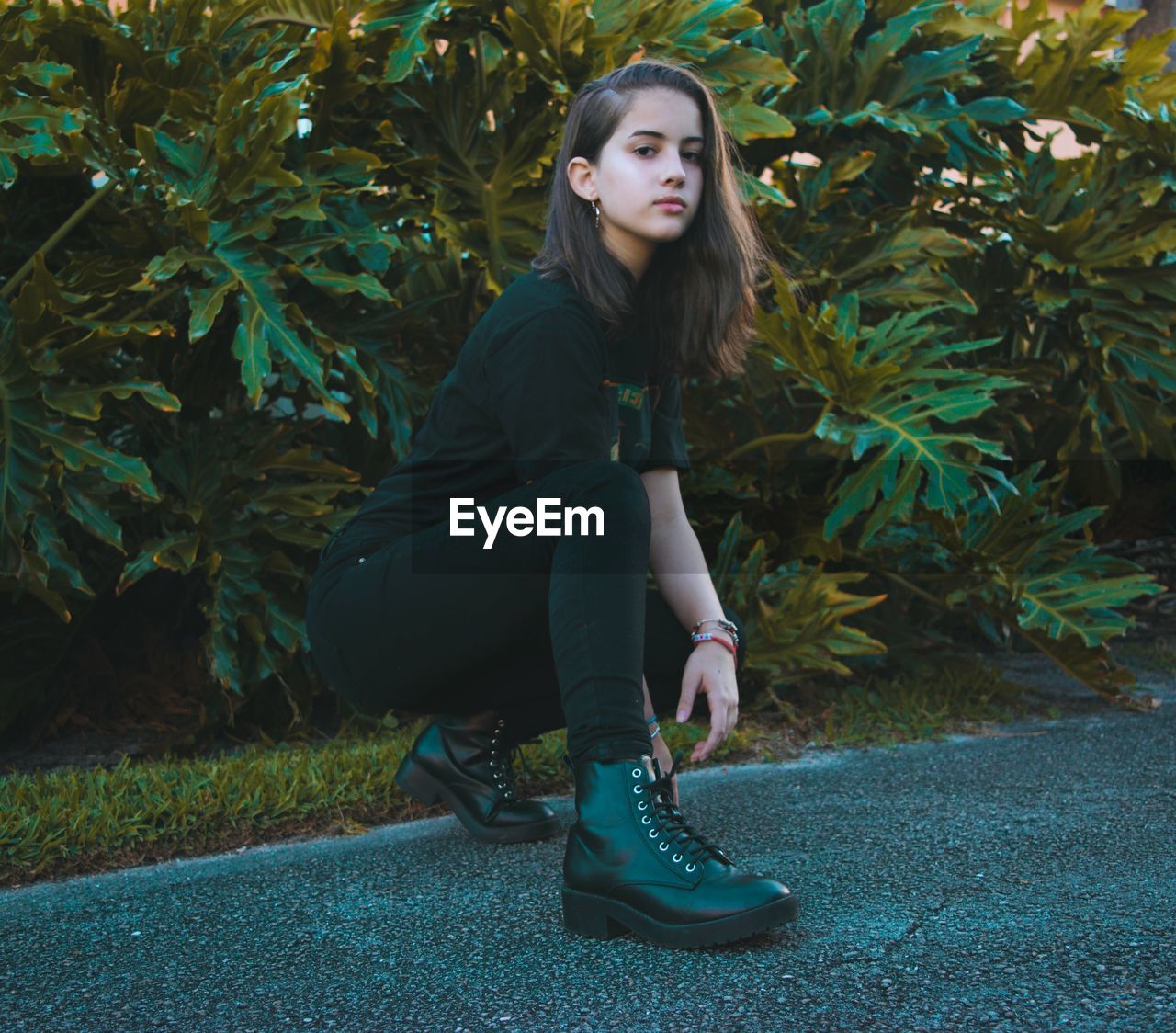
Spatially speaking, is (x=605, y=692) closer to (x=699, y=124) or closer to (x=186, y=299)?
(x=699, y=124)

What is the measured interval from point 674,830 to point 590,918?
17cm

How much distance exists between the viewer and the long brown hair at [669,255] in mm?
2057

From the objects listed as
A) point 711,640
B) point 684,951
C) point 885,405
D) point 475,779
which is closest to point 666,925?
point 684,951

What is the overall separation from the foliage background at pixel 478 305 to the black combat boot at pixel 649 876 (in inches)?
57.6

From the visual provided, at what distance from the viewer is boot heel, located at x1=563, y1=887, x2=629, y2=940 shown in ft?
5.74

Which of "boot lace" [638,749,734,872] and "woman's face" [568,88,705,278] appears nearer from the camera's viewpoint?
"boot lace" [638,749,734,872]

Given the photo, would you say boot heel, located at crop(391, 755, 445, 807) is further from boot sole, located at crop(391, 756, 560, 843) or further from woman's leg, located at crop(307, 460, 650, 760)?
woman's leg, located at crop(307, 460, 650, 760)

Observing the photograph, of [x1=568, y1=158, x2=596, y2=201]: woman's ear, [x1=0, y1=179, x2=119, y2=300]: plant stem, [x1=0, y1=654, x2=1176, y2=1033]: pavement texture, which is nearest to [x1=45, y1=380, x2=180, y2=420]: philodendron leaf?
[x1=0, y1=179, x2=119, y2=300]: plant stem

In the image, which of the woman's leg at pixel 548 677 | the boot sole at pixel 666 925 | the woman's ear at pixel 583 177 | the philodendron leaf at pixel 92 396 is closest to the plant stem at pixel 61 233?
the philodendron leaf at pixel 92 396

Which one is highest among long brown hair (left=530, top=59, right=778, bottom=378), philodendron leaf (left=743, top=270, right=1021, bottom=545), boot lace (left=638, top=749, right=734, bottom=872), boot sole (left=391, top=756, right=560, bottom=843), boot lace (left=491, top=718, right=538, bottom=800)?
long brown hair (left=530, top=59, right=778, bottom=378)

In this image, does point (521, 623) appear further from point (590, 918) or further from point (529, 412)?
point (590, 918)

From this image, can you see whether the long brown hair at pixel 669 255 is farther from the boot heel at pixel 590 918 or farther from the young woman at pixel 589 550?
the boot heel at pixel 590 918

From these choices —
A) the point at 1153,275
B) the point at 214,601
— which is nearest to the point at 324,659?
the point at 214,601

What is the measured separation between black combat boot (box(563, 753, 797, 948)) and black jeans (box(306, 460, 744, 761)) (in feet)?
0.18
